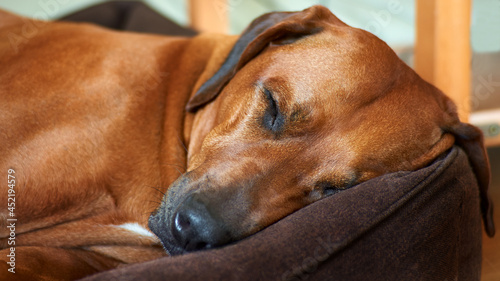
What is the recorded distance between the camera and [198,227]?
1.40 meters

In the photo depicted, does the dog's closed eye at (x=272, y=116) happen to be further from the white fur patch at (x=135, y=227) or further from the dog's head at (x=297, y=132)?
the white fur patch at (x=135, y=227)

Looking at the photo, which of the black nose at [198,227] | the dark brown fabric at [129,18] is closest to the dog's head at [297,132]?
the black nose at [198,227]

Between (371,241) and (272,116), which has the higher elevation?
(272,116)

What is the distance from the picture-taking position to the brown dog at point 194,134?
161 cm

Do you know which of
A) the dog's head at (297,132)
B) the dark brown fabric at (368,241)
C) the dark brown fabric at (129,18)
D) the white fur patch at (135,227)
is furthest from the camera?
the dark brown fabric at (129,18)

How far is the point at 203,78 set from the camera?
2148 millimetres

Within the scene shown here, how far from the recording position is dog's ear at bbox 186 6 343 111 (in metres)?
1.94

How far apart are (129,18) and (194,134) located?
97.2 inches

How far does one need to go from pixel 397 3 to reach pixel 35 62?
2.67 meters

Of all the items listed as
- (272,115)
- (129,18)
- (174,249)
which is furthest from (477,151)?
(129,18)

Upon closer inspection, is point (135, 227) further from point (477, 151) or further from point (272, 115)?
point (477, 151)

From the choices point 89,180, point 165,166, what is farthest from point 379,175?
point 89,180

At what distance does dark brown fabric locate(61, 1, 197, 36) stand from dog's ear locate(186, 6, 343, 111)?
1632mm

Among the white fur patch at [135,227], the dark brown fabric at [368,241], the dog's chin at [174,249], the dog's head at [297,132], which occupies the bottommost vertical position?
the white fur patch at [135,227]
